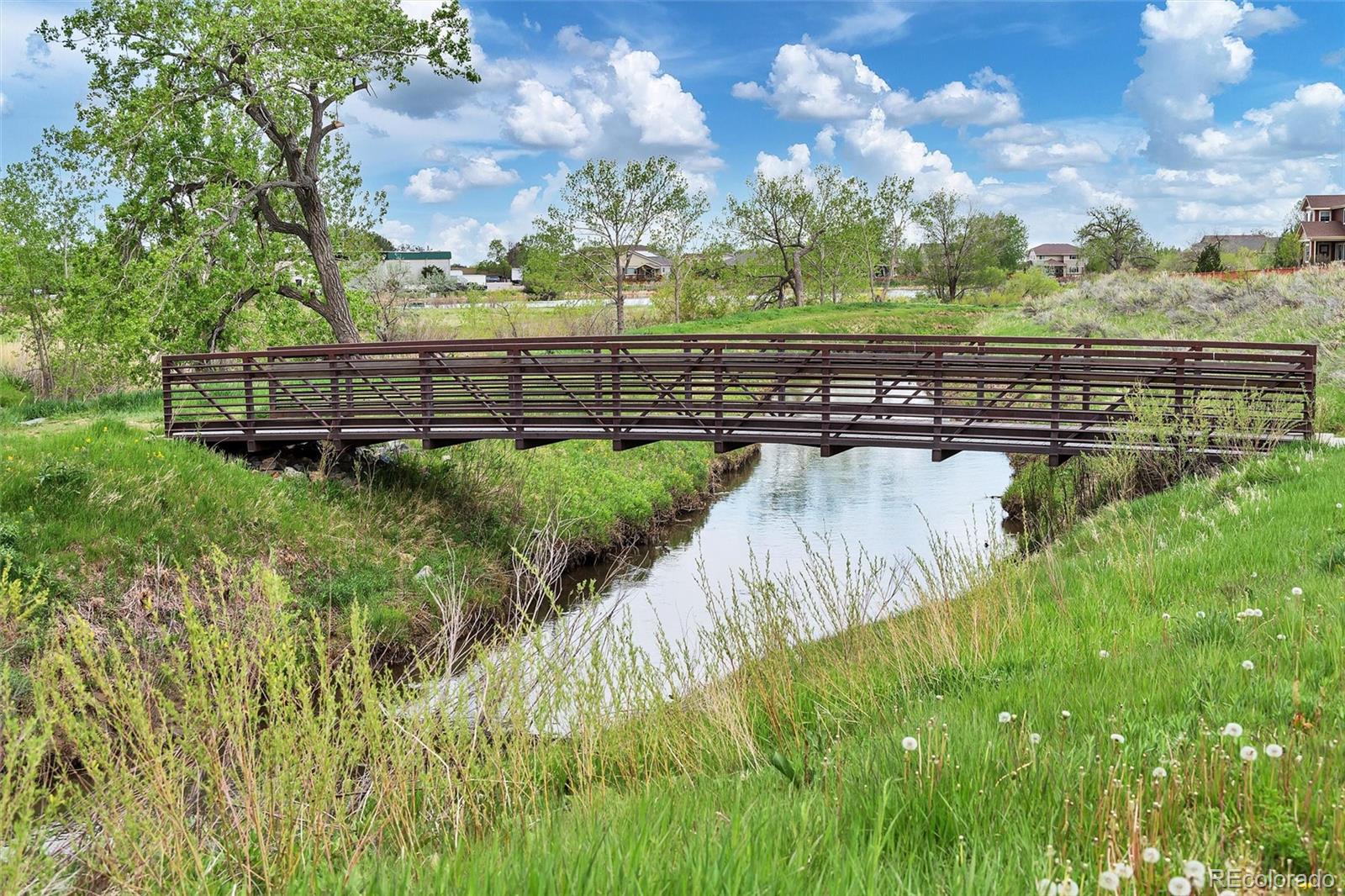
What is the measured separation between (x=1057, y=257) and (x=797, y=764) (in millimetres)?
153889

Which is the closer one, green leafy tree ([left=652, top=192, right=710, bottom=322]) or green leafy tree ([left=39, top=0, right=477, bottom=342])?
green leafy tree ([left=39, top=0, right=477, bottom=342])

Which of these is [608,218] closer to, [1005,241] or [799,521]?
[799,521]

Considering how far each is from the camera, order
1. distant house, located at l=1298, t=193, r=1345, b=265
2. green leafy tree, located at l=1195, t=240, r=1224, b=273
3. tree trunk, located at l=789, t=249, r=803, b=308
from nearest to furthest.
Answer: tree trunk, located at l=789, t=249, r=803, b=308 < green leafy tree, located at l=1195, t=240, r=1224, b=273 < distant house, located at l=1298, t=193, r=1345, b=265

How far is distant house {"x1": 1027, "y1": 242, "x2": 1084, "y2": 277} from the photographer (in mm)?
139250

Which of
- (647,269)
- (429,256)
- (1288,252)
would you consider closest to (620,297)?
(647,269)

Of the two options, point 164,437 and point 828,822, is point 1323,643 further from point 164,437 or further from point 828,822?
point 164,437

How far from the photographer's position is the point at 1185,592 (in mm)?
6738

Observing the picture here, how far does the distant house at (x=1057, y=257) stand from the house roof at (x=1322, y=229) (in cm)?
6077

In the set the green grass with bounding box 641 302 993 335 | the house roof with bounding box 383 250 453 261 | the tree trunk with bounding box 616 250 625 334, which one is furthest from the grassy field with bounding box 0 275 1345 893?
the house roof with bounding box 383 250 453 261

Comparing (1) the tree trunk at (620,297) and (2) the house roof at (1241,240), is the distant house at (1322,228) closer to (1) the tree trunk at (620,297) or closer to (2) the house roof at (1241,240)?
(2) the house roof at (1241,240)

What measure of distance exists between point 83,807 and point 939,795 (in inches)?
128

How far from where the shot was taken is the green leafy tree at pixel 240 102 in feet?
66.9

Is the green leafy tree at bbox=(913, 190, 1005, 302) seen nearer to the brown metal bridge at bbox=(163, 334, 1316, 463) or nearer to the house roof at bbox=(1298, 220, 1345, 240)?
the house roof at bbox=(1298, 220, 1345, 240)

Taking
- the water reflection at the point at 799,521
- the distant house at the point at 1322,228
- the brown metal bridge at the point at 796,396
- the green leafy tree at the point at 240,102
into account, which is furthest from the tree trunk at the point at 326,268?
the distant house at the point at 1322,228
